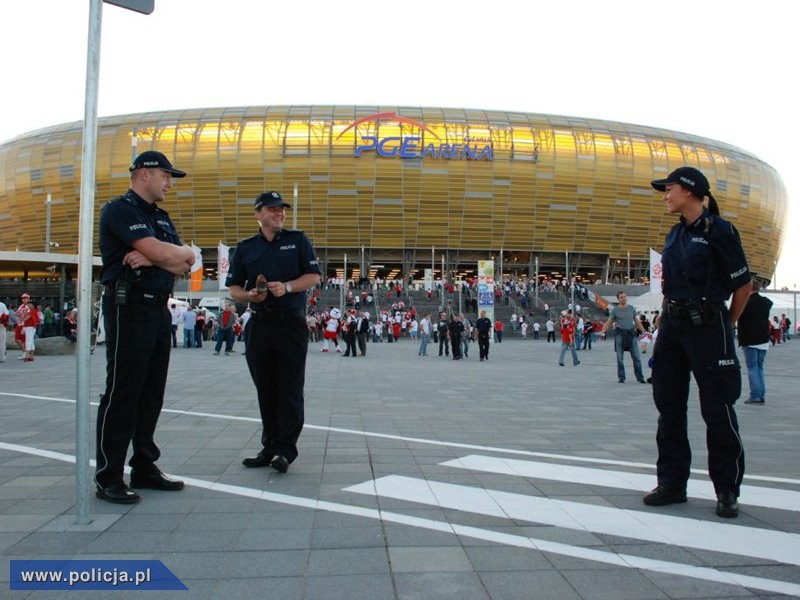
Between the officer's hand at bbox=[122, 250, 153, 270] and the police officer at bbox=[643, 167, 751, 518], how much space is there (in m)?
3.08

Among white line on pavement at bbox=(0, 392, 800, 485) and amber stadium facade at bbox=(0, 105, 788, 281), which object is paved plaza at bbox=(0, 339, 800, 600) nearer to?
white line on pavement at bbox=(0, 392, 800, 485)

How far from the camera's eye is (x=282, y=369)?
15.0 feet

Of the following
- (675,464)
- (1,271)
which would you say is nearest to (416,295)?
(1,271)

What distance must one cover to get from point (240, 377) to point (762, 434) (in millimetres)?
9022

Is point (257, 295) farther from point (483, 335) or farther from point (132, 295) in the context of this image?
point (483, 335)

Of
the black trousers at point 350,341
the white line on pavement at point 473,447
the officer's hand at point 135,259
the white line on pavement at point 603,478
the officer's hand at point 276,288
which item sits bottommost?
the black trousers at point 350,341

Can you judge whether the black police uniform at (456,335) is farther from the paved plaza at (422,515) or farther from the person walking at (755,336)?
the paved plaza at (422,515)

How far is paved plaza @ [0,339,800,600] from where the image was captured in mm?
2602

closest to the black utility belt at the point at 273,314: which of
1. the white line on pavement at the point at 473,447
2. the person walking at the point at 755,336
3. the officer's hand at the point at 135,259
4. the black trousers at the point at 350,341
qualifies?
the officer's hand at the point at 135,259

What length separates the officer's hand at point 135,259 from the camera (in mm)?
3682

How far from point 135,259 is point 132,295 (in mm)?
236

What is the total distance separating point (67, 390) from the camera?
32.6ft

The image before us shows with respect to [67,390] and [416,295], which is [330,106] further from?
[67,390]

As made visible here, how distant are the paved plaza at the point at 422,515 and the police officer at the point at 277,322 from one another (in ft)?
0.99
